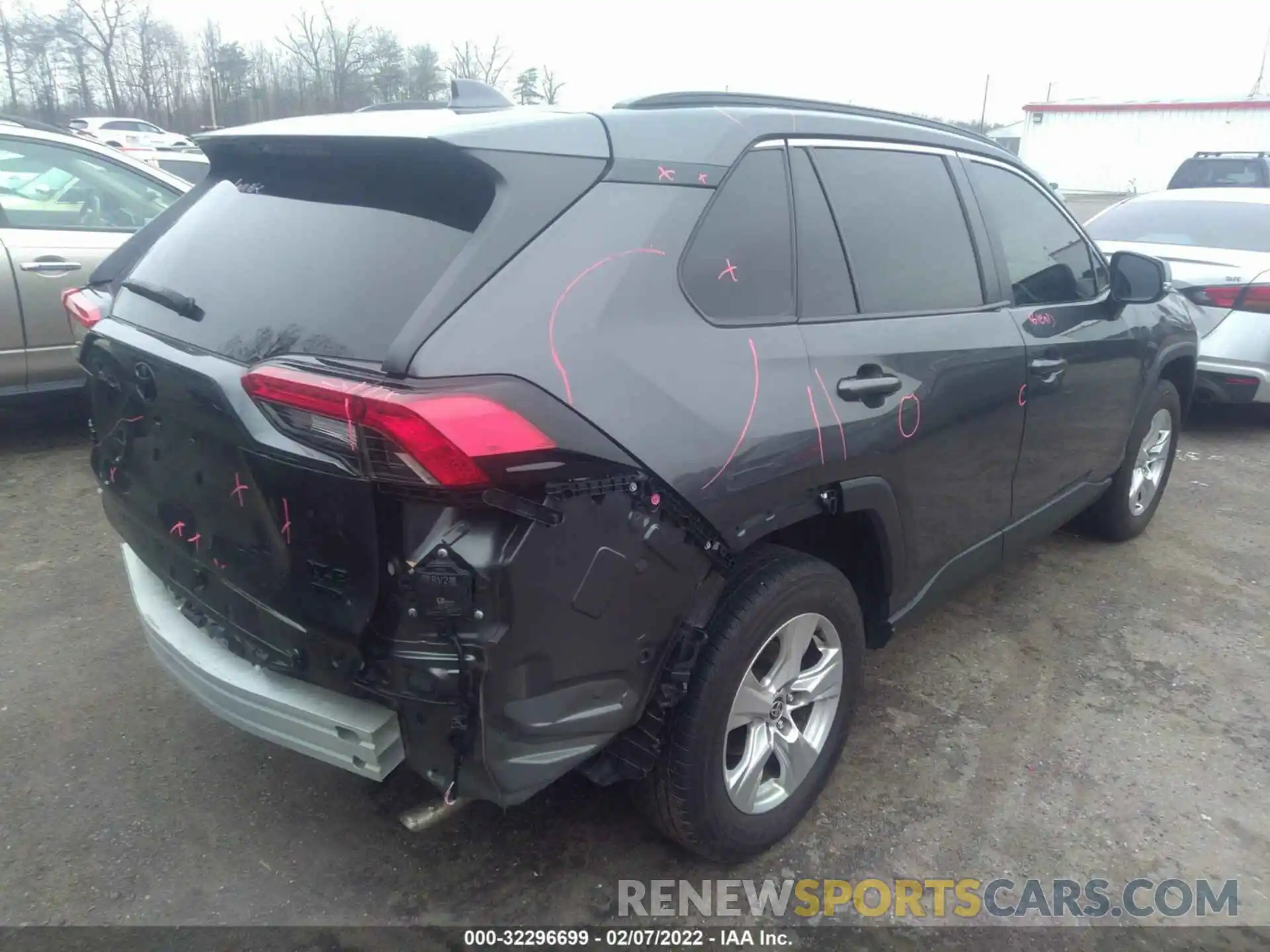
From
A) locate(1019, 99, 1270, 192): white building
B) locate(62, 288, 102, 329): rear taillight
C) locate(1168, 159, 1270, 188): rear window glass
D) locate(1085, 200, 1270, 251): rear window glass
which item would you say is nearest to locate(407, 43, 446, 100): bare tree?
locate(1019, 99, 1270, 192): white building

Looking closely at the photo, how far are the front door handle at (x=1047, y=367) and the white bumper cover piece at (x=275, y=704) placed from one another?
2490 millimetres

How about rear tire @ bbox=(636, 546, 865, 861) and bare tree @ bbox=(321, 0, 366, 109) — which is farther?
bare tree @ bbox=(321, 0, 366, 109)

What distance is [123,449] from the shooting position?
2471 millimetres

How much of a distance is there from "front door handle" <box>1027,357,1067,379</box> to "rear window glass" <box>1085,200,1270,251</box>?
171 inches

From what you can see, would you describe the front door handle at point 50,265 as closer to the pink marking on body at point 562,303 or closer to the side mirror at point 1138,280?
the pink marking on body at point 562,303

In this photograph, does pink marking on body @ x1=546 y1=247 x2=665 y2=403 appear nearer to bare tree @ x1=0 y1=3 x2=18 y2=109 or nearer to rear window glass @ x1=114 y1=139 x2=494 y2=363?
rear window glass @ x1=114 y1=139 x2=494 y2=363

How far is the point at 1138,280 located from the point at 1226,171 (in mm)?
12605

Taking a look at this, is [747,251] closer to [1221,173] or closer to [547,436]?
[547,436]

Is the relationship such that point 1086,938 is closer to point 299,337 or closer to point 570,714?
point 570,714

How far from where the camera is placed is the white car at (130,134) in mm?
24688

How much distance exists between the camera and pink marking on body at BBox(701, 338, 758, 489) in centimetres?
212

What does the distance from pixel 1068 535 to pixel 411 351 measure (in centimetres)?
413

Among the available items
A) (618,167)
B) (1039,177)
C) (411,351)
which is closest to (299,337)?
(411,351)

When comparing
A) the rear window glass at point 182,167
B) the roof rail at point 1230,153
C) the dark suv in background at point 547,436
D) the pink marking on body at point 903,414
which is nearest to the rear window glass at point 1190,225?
the dark suv in background at point 547,436
